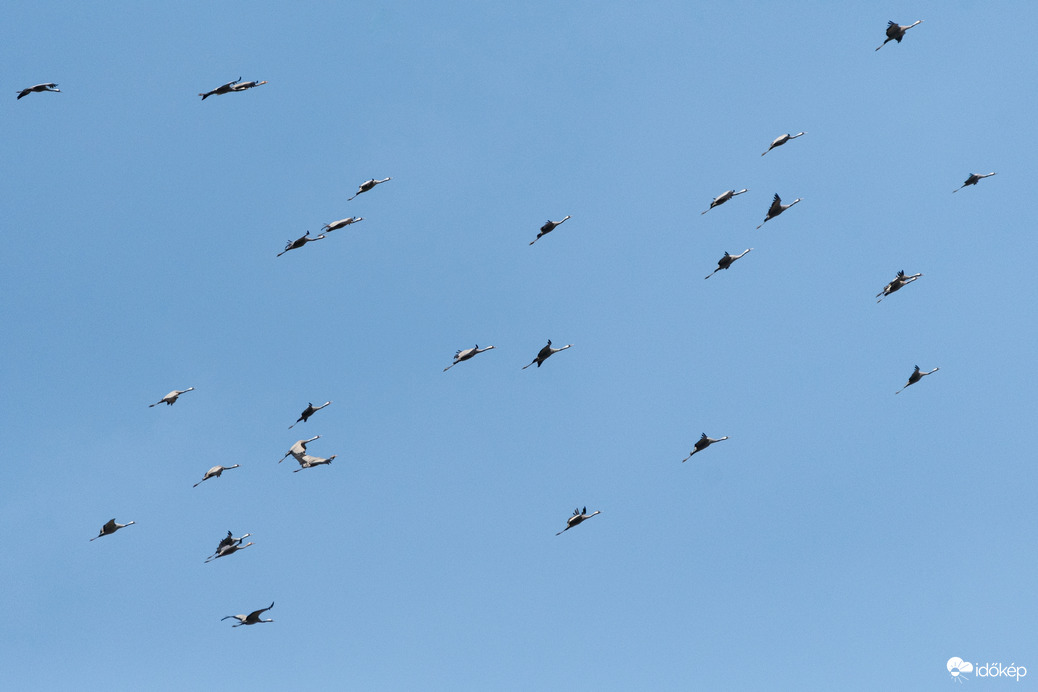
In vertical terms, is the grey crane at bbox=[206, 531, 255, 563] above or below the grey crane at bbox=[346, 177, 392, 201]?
below

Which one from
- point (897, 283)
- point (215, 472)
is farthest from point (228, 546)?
point (897, 283)

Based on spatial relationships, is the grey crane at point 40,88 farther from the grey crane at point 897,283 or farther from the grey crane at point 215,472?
the grey crane at point 897,283

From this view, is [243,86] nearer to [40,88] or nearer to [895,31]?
[40,88]

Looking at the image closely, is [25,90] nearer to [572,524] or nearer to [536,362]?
[536,362]

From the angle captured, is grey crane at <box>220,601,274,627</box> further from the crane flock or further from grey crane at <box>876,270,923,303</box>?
grey crane at <box>876,270,923,303</box>

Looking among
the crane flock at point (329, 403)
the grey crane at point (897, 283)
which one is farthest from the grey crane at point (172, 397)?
the grey crane at point (897, 283)

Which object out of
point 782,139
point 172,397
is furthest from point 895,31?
point 172,397

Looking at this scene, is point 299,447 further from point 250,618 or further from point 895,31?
point 895,31

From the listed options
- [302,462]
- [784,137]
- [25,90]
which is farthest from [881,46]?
[25,90]

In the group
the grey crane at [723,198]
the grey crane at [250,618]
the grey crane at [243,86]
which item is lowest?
the grey crane at [250,618]

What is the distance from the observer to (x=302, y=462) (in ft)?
326

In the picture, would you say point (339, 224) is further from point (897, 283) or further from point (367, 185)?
point (897, 283)

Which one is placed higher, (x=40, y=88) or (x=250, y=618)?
(x=40, y=88)

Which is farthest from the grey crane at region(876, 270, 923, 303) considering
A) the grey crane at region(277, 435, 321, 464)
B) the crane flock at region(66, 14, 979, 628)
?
the grey crane at region(277, 435, 321, 464)
